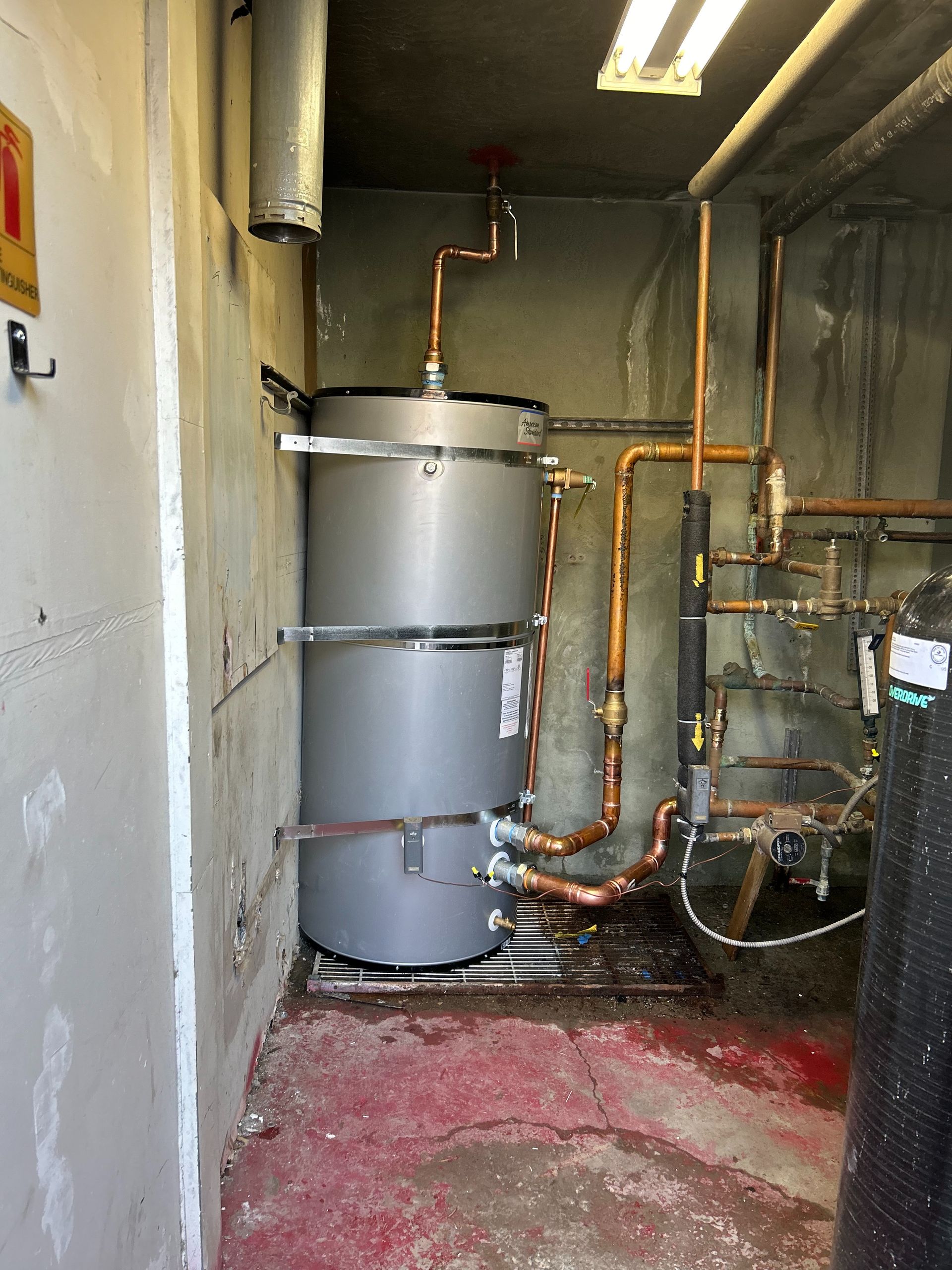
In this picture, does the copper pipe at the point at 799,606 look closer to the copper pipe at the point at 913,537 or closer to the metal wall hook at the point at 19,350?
the copper pipe at the point at 913,537

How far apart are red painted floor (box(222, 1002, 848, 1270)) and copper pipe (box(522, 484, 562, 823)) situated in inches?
27.9

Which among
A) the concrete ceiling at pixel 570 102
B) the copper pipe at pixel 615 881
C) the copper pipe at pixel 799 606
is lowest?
the copper pipe at pixel 615 881

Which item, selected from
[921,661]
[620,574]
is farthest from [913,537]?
[921,661]

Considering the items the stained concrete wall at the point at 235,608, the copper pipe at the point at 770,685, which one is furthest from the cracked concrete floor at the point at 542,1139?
the copper pipe at the point at 770,685

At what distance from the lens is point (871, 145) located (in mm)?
1946

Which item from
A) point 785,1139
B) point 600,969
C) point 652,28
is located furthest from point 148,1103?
point 652,28

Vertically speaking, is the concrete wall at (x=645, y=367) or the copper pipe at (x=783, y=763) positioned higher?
the concrete wall at (x=645, y=367)

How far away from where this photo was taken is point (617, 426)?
283 centimetres

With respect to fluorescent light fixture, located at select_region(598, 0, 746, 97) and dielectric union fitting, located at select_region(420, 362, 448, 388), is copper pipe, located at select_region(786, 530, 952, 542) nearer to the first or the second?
dielectric union fitting, located at select_region(420, 362, 448, 388)

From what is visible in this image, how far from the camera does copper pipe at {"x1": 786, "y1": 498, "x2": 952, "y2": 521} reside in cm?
257

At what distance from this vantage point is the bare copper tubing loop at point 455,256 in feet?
8.14

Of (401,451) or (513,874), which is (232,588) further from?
(513,874)

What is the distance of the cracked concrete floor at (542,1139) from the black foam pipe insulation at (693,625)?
2.38 ft

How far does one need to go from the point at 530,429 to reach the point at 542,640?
69cm
